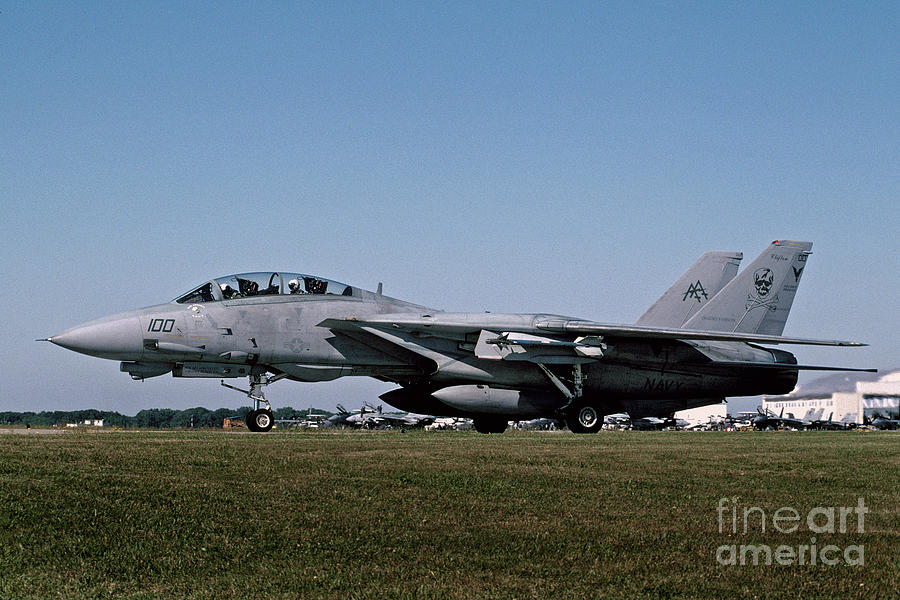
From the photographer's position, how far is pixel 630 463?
1263cm

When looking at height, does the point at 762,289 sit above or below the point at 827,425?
above

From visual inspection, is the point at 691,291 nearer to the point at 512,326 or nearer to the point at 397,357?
the point at 512,326

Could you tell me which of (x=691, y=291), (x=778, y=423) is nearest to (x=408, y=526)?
(x=691, y=291)

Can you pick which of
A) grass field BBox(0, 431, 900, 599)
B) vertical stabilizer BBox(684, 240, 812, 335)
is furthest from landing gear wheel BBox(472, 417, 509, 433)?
grass field BBox(0, 431, 900, 599)

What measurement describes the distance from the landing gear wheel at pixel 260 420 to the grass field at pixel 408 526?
8157 millimetres

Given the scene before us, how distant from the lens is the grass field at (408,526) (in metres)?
6.30

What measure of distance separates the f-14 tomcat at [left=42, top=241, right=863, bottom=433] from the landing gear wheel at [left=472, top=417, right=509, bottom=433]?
0.13 ft

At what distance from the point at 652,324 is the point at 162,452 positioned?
1669 cm

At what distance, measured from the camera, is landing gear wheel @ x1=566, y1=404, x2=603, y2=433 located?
22734 millimetres

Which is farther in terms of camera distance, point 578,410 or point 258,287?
point 578,410

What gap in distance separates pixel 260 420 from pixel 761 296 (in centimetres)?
1413

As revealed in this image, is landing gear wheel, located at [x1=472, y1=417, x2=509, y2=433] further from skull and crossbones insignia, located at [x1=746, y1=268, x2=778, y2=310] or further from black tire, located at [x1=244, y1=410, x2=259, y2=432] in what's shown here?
skull and crossbones insignia, located at [x1=746, y1=268, x2=778, y2=310]

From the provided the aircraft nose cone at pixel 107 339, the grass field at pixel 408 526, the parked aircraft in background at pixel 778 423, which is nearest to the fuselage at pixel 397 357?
the aircraft nose cone at pixel 107 339

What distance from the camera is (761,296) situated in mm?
25406
